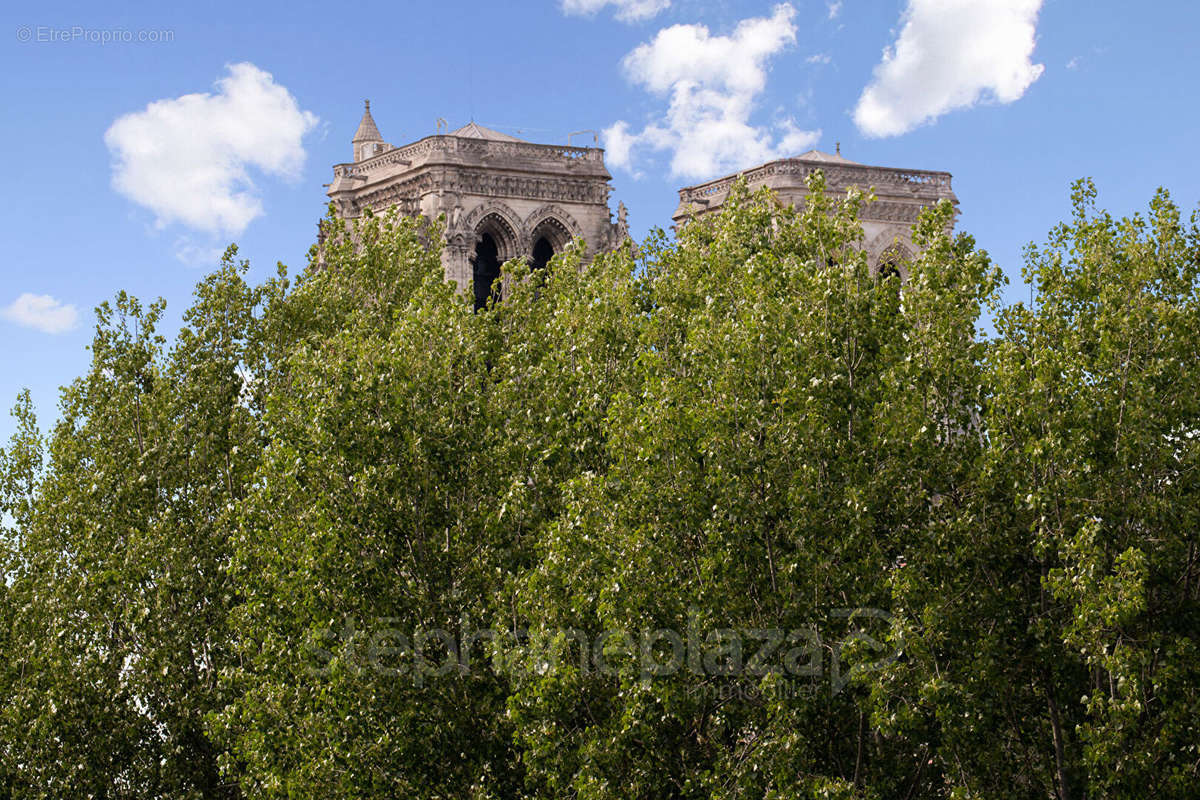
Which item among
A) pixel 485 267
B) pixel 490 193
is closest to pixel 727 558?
pixel 490 193

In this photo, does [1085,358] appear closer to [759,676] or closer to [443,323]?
[759,676]

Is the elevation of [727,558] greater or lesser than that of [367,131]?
lesser

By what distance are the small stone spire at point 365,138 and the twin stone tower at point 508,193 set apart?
2486 millimetres

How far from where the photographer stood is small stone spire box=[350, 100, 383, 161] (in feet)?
221

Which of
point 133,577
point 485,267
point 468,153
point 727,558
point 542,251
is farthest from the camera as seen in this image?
point 542,251

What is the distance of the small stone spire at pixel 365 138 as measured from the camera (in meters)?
67.3

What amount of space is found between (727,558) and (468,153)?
42.0 meters

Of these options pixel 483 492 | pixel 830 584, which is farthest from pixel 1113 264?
pixel 483 492

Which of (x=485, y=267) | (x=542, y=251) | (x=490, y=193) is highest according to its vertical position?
(x=490, y=193)

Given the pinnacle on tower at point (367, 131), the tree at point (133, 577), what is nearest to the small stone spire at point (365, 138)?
the pinnacle on tower at point (367, 131)

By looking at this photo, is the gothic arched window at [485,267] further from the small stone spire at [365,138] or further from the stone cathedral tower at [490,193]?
the small stone spire at [365,138]

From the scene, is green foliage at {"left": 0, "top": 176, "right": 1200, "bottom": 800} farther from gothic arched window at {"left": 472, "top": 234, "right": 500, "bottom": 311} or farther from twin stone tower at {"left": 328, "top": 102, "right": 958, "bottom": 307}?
gothic arched window at {"left": 472, "top": 234, "right": 500, "bottom": 311}

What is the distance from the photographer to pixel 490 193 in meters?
59.8

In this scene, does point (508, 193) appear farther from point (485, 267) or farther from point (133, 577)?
point (133, 577)
